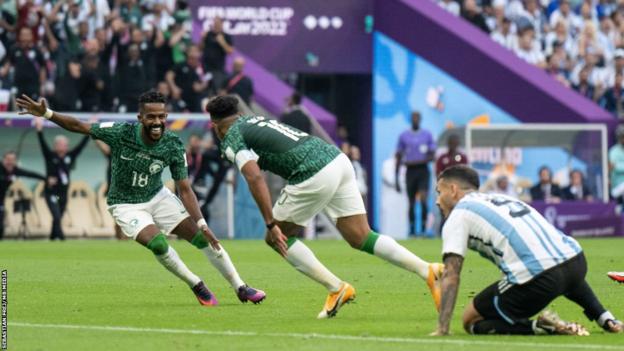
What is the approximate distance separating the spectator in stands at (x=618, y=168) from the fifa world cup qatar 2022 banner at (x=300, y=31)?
6648mm

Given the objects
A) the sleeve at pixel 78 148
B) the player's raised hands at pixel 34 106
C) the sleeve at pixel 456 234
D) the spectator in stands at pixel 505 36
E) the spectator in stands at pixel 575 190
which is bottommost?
the spectator in stands at pixel 575 190

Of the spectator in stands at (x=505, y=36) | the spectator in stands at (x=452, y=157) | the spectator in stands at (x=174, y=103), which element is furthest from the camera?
the spectator in stands at (x=505, y=36)

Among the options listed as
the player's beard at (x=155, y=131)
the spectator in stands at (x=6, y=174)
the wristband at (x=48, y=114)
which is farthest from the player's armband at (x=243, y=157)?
the spectator in stands at (x=6, y=174)

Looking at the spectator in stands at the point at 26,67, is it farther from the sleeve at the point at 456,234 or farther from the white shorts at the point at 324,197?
the sleeve at the point at 456,234

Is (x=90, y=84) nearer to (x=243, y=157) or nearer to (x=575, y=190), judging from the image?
(x=575, y=190)

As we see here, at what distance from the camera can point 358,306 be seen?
13.2 metres

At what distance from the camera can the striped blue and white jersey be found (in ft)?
33.0

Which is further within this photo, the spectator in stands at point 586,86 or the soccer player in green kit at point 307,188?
the spectator in stands at point 586,86

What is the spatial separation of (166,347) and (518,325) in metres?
2.42

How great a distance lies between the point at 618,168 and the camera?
30.6 meters

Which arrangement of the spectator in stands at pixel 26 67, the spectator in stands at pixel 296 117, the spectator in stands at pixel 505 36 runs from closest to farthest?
the spectator in stands at pixel 296 117 → the spectator in stands at pixel 26 67 → the spectator in stands at pixel 505 36

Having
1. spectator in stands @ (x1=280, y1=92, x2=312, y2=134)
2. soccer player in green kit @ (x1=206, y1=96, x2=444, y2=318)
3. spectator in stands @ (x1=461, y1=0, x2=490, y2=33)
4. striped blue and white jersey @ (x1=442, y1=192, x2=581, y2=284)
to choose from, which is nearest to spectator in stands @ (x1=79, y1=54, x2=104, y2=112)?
spectator in stands @ (x1=280, y1=92, x2=312, y2=134)

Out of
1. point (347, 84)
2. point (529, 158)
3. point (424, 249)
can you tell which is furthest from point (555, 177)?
point (424, 249)

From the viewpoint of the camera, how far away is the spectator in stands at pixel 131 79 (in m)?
28.6
